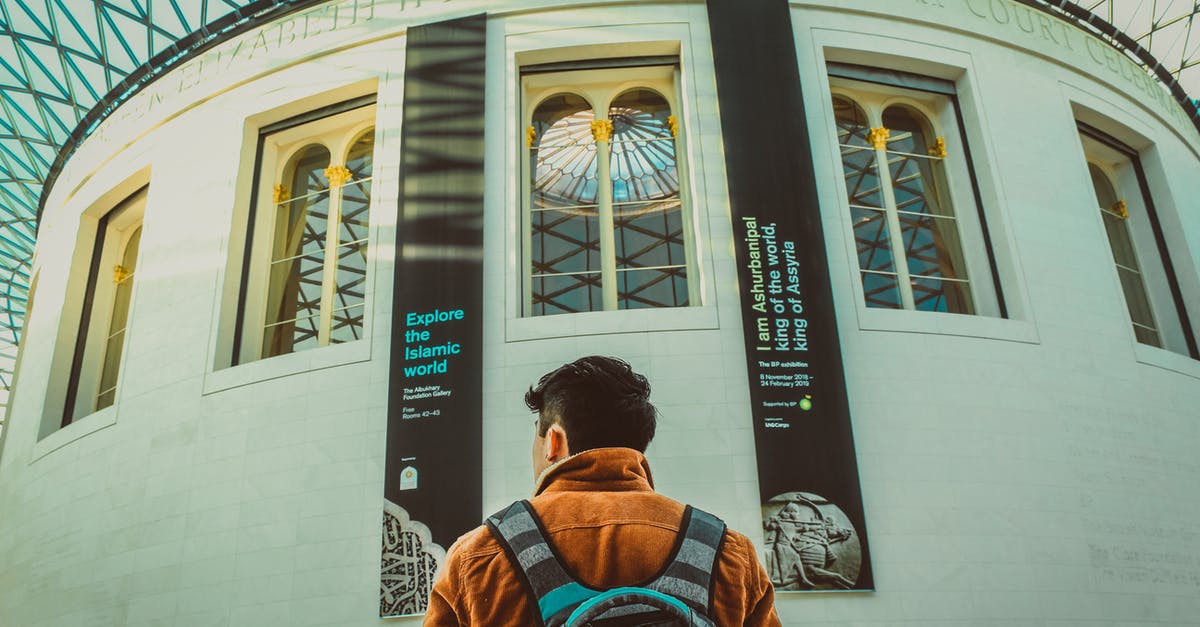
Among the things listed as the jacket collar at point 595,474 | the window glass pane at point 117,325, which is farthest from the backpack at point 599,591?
the window glass pane at point 117,325

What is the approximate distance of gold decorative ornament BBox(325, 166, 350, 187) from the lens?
14398 millimetres

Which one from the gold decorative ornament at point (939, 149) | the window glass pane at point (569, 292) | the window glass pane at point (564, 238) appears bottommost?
the gold decorative ornament at point (939, 149)

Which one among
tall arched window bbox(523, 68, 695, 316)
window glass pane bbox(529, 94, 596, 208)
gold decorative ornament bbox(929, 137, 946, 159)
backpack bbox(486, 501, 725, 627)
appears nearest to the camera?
backpack bbox(486, 501, 725, 627)

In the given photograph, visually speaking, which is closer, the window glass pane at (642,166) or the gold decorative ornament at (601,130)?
the gold decorative ornament at (601,130)

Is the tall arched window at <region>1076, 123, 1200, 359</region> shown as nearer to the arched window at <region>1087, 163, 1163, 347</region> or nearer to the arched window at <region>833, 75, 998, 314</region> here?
the arched window at <region>1087, 163, 1163, 347</region>

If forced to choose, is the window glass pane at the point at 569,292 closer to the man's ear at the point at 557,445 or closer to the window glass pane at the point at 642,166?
the window glass pane at the point at 642,166

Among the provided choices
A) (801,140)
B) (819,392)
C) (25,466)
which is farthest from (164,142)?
(819,392)

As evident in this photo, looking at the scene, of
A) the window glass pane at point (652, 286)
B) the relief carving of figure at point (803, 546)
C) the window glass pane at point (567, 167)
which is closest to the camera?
the relief carving of figure at point (803, 546)

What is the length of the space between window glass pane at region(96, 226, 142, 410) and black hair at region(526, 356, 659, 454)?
15691 millimetres

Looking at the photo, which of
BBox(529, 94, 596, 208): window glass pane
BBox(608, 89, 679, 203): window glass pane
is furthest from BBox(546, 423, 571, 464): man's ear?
BBox(608, 89, 679, 203): window glass pane

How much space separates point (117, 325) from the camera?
1683 cm

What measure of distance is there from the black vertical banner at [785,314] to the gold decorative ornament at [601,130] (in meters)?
1.66

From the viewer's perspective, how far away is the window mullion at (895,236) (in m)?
12.9

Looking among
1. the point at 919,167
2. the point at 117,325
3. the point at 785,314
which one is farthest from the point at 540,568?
the point at 117,325
